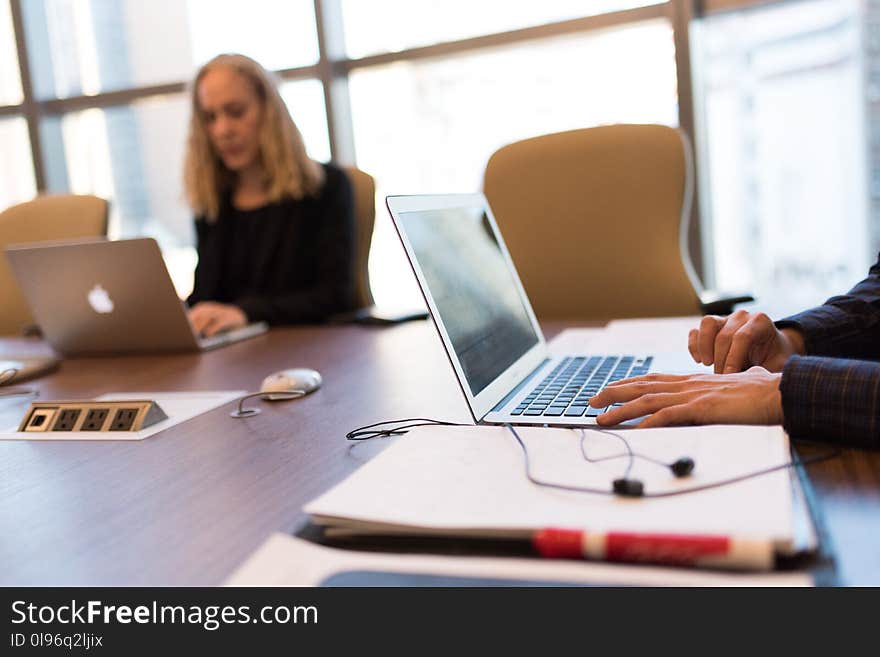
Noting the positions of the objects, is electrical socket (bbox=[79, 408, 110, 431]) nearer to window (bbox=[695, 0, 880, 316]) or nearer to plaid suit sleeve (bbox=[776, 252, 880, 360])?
plaid suit sleeve (bbox=[776, 252, 880, 360])

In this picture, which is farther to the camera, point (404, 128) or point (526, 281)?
point (404, 128)

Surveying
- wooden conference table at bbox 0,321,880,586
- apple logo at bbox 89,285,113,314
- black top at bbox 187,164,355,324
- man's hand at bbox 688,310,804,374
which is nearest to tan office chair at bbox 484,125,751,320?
black top at bbox 187,164,355,324

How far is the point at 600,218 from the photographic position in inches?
75.0

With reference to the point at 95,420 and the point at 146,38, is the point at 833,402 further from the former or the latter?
the point at 146,38

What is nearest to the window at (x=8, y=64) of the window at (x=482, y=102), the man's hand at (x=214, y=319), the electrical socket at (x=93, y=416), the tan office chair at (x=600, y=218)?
the window at (x=482, y=102)

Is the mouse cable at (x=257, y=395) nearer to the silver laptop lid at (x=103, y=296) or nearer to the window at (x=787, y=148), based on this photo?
the silver laptop lid at (x=103, y=296)

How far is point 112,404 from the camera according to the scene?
1024 mm

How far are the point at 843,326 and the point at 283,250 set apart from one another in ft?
5.36

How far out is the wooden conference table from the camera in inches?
22.8

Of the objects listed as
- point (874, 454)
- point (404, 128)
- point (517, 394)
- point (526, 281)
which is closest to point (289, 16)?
point (404, 128)

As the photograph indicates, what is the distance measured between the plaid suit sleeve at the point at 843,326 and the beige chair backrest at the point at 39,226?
2.04 metres

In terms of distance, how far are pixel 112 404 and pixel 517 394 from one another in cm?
52

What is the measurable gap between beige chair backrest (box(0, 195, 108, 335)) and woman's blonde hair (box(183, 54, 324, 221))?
30cm
